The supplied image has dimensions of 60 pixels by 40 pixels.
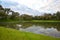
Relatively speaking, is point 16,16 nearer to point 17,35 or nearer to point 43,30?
point 17,35

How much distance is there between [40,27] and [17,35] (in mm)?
579

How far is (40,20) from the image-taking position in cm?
328

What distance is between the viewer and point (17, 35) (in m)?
2.89

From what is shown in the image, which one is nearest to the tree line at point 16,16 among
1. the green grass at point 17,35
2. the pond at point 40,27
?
the pond at point 40,27

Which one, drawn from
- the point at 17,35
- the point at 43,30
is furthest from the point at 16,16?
the point at 43,30

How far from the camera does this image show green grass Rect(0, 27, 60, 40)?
2842 millimetres

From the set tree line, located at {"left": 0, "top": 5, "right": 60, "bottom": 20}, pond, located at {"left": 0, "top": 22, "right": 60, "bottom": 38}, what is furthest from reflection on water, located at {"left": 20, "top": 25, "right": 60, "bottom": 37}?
tree line, located at {"left": 0, "top": 5, "right": 60, "bottom": 20}

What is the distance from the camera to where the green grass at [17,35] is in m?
2.84

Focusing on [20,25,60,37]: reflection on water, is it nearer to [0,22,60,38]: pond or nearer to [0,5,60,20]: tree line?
[0,22,60,38]: pond

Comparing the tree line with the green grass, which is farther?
the tree line

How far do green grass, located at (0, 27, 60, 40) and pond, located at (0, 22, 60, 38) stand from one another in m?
0.11

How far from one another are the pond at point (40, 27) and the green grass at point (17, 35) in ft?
0.35

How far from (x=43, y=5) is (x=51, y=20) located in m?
0.39

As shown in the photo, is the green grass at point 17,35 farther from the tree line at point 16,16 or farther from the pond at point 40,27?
the tree line at point 16,16
